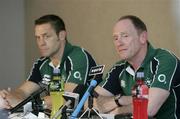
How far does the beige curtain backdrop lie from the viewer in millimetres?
2980

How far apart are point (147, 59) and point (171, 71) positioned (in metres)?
0.18

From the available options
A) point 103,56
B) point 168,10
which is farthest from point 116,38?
point 103,56

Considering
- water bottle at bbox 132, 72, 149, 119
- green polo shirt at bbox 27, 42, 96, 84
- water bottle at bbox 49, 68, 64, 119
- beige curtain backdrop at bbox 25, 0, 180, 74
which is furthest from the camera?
beige curtain backdrop at bbox 25, 0, 180, 74

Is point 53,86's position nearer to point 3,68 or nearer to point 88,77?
point 88,77

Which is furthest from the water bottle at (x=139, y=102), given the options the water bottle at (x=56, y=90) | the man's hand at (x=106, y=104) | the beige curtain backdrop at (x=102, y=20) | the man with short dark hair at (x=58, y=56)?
the beige curtain backdrop at (x=102, y=20)

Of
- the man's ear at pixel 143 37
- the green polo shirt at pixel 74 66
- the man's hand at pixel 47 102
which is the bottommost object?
the man's hand at pixel 47 102

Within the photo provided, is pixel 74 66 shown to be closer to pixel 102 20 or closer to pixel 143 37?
pixel 143 37

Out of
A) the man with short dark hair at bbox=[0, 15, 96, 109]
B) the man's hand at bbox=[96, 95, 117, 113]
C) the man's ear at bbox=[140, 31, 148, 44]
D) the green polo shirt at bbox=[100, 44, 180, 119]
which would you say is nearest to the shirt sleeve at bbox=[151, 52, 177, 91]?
the green polo shirt at bbox=[100, 44, 180, 119]

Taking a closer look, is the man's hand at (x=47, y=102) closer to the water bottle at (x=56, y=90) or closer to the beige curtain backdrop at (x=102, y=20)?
the water bottle at (x=56, y=90)

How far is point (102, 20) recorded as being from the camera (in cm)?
341

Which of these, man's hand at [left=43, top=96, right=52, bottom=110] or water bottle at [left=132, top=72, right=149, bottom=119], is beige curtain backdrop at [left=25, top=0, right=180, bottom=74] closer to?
man's hand at [left=43, top=96, right=52, bottom=110]

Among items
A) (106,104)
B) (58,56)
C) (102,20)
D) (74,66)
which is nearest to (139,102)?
(106,104)

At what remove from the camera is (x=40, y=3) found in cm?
397

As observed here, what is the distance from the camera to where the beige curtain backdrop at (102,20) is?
2980 millimetres
